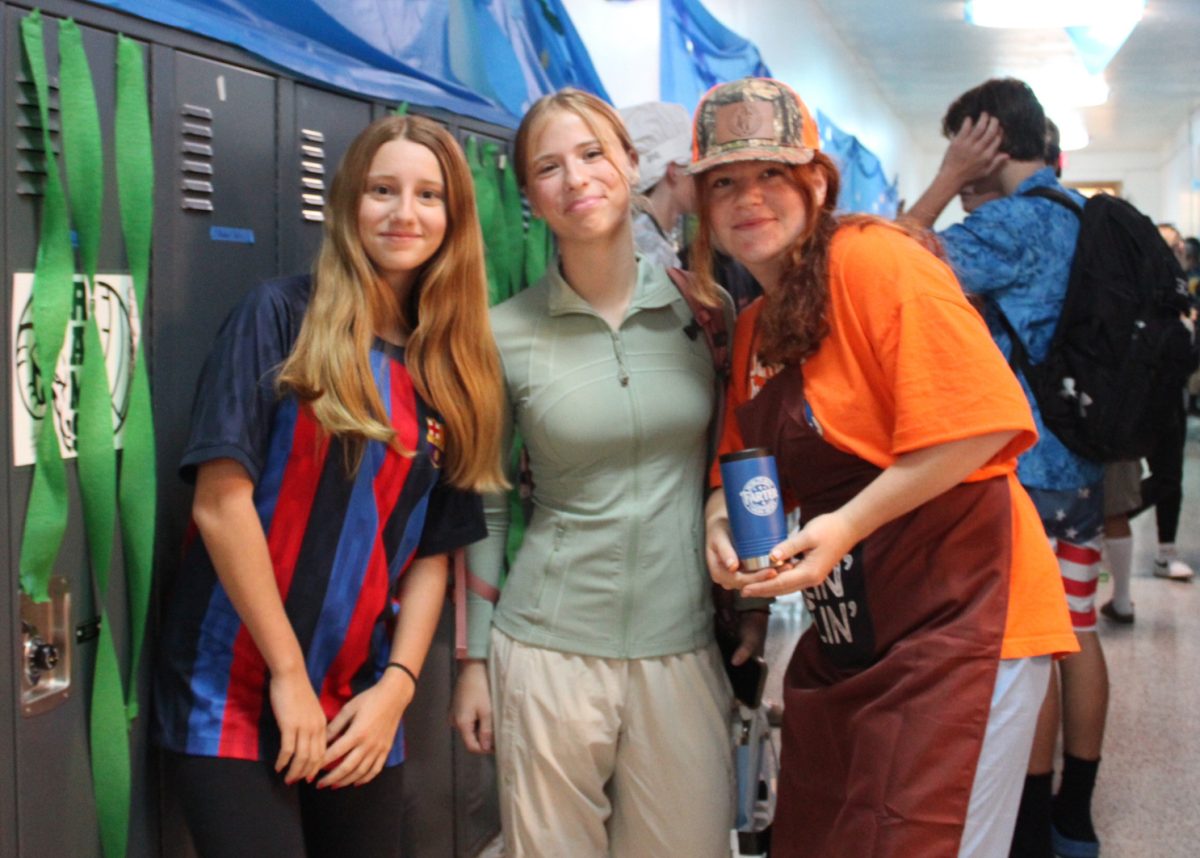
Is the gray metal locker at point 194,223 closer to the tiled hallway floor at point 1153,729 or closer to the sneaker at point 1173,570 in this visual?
the tiled hallway floor at point 1153,729

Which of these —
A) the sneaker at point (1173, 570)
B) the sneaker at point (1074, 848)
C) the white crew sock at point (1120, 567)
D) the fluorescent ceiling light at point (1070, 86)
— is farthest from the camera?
the fluorescent ceiling light at point (1070, 86)

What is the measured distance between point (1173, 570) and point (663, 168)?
4177 mm

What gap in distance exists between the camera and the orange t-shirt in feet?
4.82

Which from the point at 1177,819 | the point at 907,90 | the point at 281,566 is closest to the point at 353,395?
the point at 281,566

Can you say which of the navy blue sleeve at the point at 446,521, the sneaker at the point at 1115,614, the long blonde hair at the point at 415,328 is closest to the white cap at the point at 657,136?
the long blonde hair at the point at 415,328

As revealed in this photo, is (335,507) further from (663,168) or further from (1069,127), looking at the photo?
(1069,127)

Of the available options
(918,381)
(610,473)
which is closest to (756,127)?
(918,381)

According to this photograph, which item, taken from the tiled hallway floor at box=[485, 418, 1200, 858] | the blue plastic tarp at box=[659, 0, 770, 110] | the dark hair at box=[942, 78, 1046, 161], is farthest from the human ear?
the blue plastic tarp at box=[659, 0, 770, 110]

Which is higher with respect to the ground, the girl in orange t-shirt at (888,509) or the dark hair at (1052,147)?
the dark hair at (1052,147)

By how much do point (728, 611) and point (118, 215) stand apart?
107cm

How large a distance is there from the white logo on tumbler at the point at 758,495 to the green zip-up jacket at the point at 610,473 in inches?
12.7

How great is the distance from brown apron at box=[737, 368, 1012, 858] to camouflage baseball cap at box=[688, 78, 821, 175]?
0.32m

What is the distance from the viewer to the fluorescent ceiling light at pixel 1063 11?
6031mm

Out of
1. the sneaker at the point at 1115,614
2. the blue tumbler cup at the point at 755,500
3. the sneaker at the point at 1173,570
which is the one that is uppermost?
the blue tumbler cup at the point at 755,500
